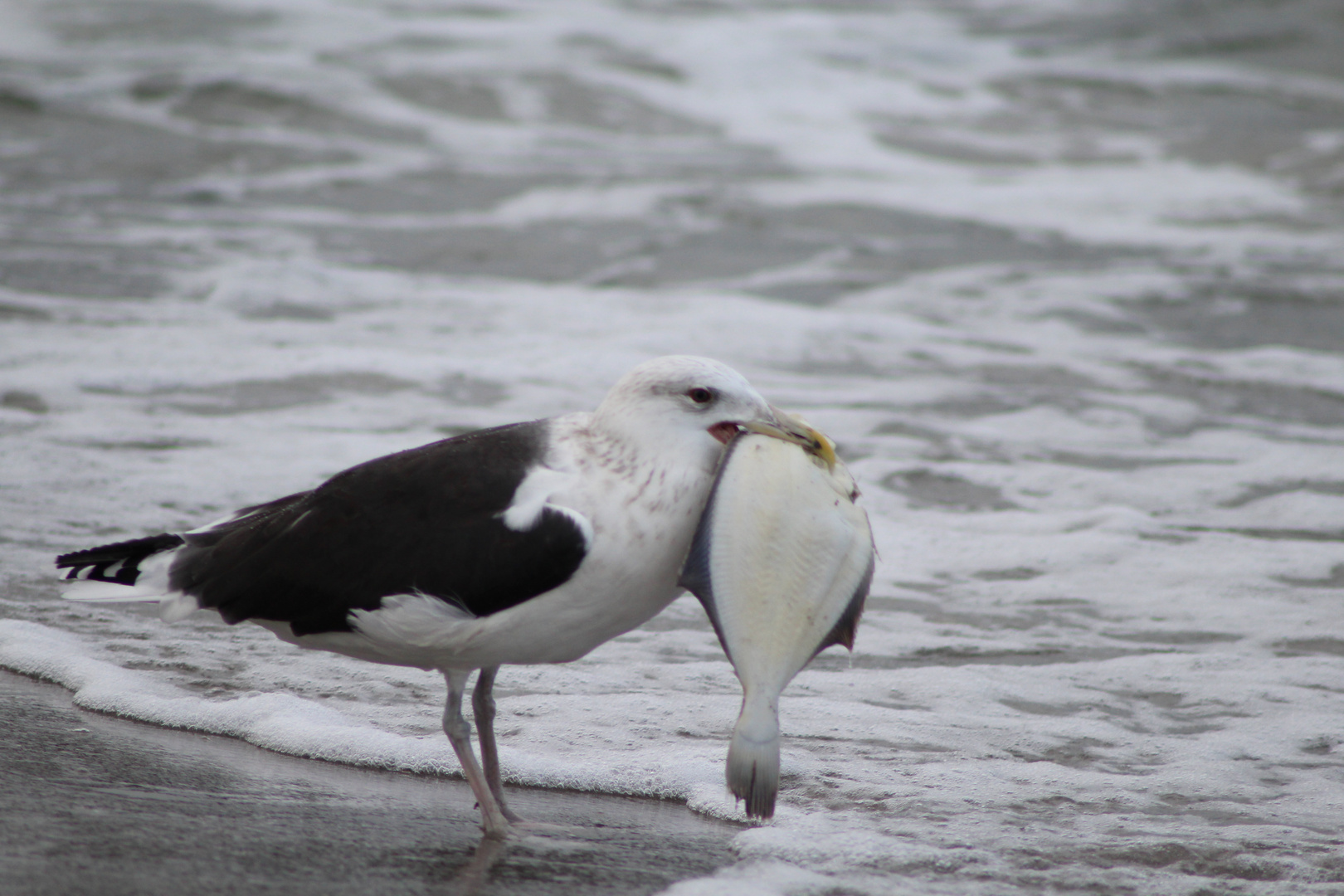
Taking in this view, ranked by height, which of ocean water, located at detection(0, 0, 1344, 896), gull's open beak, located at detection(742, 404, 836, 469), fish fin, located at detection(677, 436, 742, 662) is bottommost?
ocean water, located at detection(0, 0, 1344, 896)

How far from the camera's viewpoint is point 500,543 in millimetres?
3191

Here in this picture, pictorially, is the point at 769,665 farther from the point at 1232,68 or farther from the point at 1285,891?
the point at 1232,68

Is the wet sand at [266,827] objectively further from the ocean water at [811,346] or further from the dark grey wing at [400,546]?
the dark grey wing at [400,546]

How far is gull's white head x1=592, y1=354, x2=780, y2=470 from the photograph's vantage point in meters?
3.27

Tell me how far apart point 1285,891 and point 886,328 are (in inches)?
299

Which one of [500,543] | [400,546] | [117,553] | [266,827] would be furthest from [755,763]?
[117,553]

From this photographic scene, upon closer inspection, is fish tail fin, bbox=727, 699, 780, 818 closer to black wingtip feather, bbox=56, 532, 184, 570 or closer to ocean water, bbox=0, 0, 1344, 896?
ocean water, bbox=0, 0, 1344, 896

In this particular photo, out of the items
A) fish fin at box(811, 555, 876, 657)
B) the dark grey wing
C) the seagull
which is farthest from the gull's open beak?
the dark grey wing

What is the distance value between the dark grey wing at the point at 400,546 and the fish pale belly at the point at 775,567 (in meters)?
0.34

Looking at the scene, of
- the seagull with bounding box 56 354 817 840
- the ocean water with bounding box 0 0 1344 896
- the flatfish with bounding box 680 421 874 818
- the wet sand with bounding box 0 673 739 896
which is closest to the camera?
the wet sand with bounding box 0 673 739 896

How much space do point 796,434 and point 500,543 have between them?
744 millimetres

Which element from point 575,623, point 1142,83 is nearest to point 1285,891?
point 575,623

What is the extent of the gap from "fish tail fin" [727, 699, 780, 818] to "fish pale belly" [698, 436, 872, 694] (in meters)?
0.10

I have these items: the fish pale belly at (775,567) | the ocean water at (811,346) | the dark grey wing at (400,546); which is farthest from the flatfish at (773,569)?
the ocean water at (811,346)
